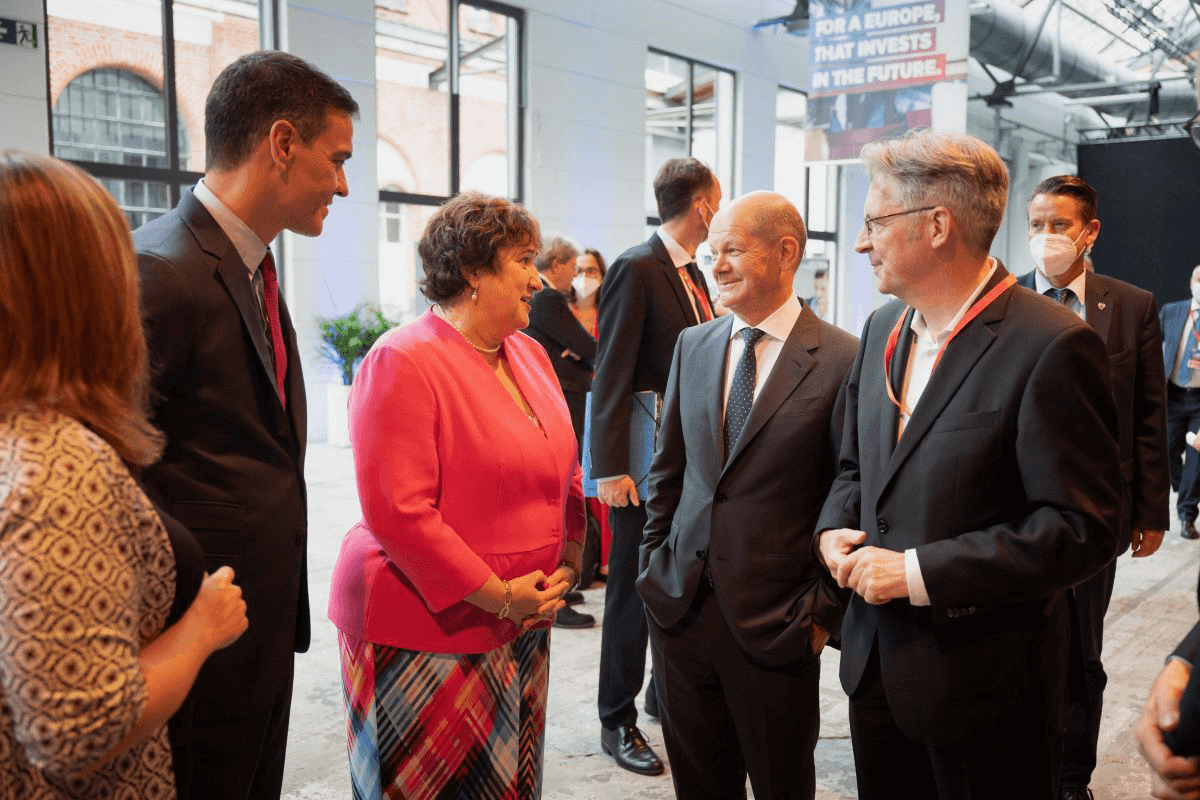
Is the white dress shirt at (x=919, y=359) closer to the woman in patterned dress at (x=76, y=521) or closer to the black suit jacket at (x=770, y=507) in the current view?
the black suit jacket at (x=770, y=507)

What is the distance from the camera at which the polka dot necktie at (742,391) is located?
7.22 feet

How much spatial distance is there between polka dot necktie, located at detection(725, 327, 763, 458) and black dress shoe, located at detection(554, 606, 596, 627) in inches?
96.4

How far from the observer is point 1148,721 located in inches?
47.9

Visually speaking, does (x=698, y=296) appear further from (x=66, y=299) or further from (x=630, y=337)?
(x=66, y=299)

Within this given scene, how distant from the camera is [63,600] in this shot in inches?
41.0

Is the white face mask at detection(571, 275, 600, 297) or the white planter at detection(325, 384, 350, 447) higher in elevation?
the white face mask at detection(571, 275, 600, 297)

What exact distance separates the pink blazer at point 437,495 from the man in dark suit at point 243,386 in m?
0.14

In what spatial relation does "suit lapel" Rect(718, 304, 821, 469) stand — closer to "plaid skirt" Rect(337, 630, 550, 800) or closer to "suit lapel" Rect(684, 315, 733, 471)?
"suit lapel" Rect(684, 315, 733, 471)

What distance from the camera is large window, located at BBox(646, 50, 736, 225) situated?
1312 cm

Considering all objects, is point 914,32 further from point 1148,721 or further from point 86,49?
point 1148,721

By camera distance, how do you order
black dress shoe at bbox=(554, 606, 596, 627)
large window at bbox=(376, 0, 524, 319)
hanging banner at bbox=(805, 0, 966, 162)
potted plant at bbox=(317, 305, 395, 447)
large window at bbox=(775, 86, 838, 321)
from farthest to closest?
large window at bbox=(775, 86, 838, 321) → large window at bbox=(376, 0, 524, 319) → potted plant at bbox=(317, 305, 395, 447) → hanging banner at bbox=(805, 0, 966, 162) → black dress shoe at bbox=(554, 606, 596, 627)

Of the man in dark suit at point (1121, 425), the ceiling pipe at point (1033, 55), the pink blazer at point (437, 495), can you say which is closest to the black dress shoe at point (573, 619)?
the man in dark suit at point (1121, 425)

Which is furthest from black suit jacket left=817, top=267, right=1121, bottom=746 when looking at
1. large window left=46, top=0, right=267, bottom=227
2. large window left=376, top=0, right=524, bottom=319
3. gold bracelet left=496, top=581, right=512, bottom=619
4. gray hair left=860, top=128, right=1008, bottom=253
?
large window left=376, top=0, right=524, bottom=319

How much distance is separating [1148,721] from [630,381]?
2044mm
